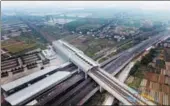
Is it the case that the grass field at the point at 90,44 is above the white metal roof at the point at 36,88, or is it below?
above

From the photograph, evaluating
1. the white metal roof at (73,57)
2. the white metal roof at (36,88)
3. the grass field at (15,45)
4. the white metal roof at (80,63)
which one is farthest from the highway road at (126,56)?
the grass field at (15,45)

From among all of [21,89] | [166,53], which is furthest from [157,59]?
[21,89]

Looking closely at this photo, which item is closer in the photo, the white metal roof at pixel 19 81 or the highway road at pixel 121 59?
the highway road at pixel 121 59

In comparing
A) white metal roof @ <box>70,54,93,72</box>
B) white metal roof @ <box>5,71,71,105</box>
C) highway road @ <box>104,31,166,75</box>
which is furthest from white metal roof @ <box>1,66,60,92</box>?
highway road @ <box>104,31,166,75</box>

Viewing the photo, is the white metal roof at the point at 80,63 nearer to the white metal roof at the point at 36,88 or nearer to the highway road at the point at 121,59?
the white metal roof at the point at 36,88

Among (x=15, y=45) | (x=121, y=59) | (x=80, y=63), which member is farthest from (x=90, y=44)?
(x=15, y=45)

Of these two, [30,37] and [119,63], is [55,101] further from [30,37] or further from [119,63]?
[30,37]

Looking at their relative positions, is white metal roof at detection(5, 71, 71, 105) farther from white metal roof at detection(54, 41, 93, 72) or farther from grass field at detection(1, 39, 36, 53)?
grass field at detection(1, 39, 36, 53)

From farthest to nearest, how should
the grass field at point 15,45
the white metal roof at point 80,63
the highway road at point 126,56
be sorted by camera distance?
the grass field at point 15,45
the highway road at point 126,56
the white metal roof at point 80,63
